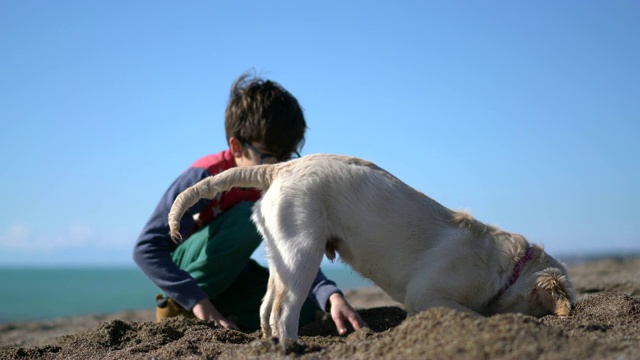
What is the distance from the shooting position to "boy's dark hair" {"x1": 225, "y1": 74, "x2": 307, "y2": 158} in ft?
15.3

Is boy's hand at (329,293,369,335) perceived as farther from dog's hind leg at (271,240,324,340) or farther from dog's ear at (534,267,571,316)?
dog's ear at (534,267,571,316)

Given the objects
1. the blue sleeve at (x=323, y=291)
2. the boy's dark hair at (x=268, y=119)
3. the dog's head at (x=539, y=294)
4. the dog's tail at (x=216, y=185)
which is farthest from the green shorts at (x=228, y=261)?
the dog's head at (x=539, y=294)

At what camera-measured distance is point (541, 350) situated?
2051mm

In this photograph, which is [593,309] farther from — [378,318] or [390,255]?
[378,318]

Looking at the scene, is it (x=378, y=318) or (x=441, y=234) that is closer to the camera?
(x=441, y=234)

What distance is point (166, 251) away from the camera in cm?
447

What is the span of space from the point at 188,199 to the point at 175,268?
1.07m

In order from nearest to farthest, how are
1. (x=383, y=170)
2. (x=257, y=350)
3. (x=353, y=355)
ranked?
(x=353, y=355), (x=257, y=350), (x=383, y=170)

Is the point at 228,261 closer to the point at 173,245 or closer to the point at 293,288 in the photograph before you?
the point at 173,245

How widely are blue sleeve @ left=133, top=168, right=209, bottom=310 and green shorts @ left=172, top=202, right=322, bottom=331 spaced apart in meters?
0.21

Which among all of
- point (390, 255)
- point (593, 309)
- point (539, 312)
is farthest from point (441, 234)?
point (593, 309)

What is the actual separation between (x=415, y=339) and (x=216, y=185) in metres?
1.64

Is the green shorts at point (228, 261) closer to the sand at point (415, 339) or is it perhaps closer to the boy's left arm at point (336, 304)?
the boy's left arm at point (336, 304)

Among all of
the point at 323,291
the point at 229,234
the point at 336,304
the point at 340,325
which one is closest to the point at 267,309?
the point at 340,325
